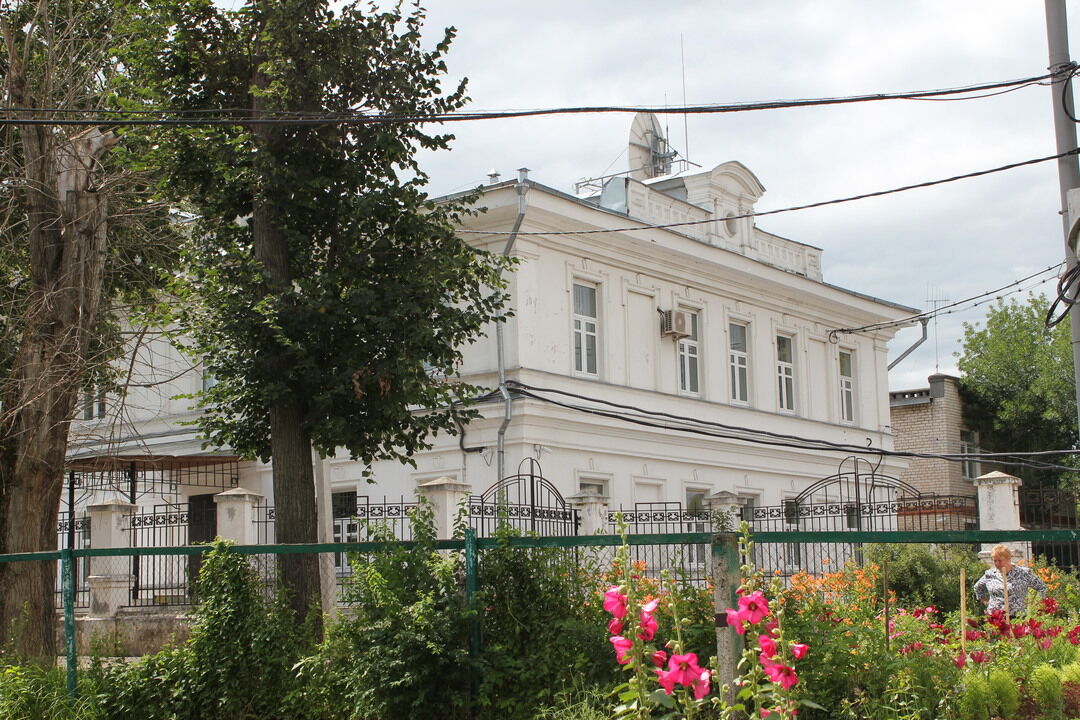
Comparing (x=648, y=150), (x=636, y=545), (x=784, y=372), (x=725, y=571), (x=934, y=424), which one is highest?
(x=648, y=150)

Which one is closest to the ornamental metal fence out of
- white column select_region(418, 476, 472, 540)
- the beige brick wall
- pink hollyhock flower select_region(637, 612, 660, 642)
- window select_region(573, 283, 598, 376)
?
pink hollyhock flower select_region(637, 612, 660, 642)

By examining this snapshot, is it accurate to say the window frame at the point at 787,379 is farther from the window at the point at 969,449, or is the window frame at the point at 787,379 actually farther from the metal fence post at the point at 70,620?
the metal fence post at the point at 70,620

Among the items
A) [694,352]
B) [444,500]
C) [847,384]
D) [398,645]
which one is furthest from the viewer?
[847,384]

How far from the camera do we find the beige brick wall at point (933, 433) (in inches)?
1478

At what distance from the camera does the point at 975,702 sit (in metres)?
6.85

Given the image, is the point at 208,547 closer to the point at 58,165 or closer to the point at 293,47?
the point at 293,47

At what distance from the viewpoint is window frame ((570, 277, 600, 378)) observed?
22219mm

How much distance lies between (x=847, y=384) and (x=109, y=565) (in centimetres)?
1885

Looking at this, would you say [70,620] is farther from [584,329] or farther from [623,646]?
[584,329]

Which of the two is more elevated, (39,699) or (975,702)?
(975,702)

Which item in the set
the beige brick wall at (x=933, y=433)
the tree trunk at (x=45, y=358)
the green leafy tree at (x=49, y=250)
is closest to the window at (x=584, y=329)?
the green leafy tree at (x=49, y=250)

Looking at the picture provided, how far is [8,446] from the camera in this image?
13.7m

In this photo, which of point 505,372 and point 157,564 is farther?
point 505,372

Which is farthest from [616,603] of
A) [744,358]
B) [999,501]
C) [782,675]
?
[744,358]
